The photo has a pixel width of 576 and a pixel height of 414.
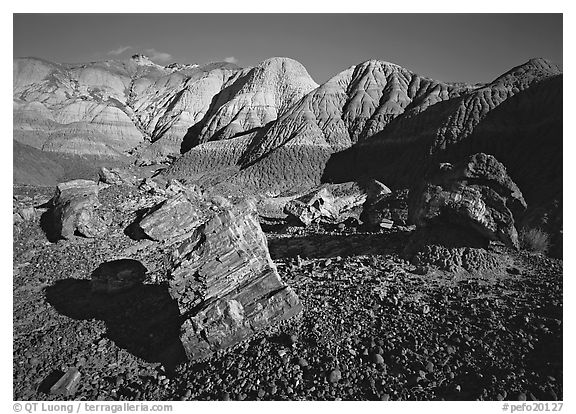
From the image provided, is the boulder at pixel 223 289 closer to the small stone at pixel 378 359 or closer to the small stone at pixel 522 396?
the small stone at pixel 378 359

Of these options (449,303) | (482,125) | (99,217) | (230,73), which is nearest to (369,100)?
(482,125)

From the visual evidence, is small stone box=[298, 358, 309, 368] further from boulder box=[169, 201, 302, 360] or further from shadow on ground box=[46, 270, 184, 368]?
shadow on ground box=[46, 270, 184, 368]

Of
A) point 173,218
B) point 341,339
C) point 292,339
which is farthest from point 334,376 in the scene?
point 173,218

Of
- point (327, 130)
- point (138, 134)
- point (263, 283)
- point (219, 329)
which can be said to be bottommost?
point (138, 134)

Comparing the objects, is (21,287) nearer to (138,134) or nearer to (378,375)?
(378,375)

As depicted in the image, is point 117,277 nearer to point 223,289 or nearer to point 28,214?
point 223,289

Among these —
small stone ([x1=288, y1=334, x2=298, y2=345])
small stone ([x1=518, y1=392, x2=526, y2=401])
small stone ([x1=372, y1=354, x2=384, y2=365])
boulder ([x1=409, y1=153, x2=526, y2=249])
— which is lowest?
small stone ([x1=288, y1=334, x2=298, y2=345])

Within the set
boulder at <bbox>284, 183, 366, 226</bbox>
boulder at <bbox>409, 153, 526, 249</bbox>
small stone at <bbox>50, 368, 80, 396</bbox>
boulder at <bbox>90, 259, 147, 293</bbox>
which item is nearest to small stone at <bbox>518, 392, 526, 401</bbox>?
boulder at <bbox>409, 153, 526, 249</bbox>
